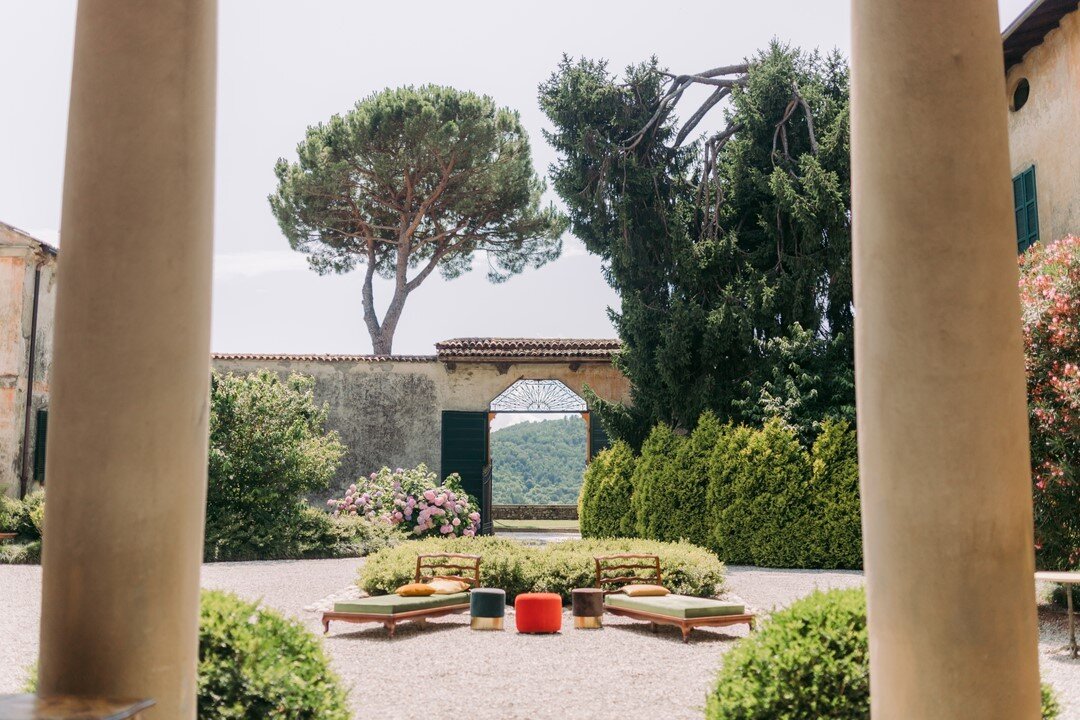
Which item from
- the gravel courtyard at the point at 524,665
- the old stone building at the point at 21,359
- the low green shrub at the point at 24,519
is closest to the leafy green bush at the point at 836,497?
the gravel courtyard at the point at 524,665

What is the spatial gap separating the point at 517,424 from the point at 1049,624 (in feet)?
95.3

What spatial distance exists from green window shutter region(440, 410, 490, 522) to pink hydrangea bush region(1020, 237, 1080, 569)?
12.0 m

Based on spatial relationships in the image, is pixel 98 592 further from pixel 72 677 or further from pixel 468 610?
pixel 468 610

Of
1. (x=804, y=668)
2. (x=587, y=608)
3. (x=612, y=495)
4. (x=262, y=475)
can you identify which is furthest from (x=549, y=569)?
(x=262, y=475)

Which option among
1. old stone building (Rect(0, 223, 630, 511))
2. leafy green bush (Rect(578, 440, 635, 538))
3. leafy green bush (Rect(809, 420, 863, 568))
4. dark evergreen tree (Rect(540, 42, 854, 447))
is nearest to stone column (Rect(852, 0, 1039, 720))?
leafy green bush (Rect(809, 420, 863, 568))

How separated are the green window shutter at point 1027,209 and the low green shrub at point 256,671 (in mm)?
11204

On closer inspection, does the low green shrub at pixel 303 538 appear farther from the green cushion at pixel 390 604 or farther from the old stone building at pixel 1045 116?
the old stone building at pixel 1045 116

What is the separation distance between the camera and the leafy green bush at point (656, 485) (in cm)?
1483

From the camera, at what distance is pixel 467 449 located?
19.5 m

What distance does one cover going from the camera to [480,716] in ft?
17.2

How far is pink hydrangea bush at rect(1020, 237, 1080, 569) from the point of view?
8062mm

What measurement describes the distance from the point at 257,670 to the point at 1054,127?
→ 458 inches

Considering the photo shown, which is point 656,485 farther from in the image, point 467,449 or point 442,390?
point 442,390

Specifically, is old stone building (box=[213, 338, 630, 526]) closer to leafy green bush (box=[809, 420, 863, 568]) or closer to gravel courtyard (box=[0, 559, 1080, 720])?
leafy green bush (box=[809, 420, 863, 568])
